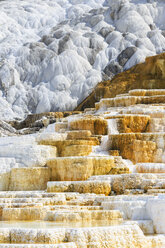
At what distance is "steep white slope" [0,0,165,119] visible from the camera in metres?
38.3

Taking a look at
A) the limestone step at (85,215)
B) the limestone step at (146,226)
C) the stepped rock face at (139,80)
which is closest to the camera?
the limestone step at (146,226)

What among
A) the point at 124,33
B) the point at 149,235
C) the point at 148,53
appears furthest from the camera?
the point at 124,33

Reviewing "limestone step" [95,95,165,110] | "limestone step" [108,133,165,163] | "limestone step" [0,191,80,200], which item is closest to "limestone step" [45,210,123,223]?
"limestone step" [0,191,80,200]

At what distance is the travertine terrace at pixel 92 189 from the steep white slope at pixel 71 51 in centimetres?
2154

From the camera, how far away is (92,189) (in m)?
8.62

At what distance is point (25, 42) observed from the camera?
153 ft

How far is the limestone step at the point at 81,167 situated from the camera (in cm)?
1011

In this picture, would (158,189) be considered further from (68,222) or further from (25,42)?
(25,42)

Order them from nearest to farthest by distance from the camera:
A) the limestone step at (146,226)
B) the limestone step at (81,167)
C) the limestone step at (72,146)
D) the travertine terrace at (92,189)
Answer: the travertine terrace at (92,189) < the limestone step at (146,226) < the limestone step at (81,167) < the limestone step at (72,146)

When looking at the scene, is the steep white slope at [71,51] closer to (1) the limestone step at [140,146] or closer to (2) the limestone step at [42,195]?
(1) the limestone step at [140,146]

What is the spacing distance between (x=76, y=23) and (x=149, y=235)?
45.0 m

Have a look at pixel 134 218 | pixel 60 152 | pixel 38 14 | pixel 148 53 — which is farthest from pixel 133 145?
pixel 38 14

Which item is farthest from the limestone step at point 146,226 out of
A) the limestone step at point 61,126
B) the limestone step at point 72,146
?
the limestone step at point 61,126

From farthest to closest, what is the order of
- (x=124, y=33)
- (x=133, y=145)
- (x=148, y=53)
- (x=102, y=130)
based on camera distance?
(x=124, y=33)
(x=148, y=53)
(x=102, y=130)
(x=133, y=145)
